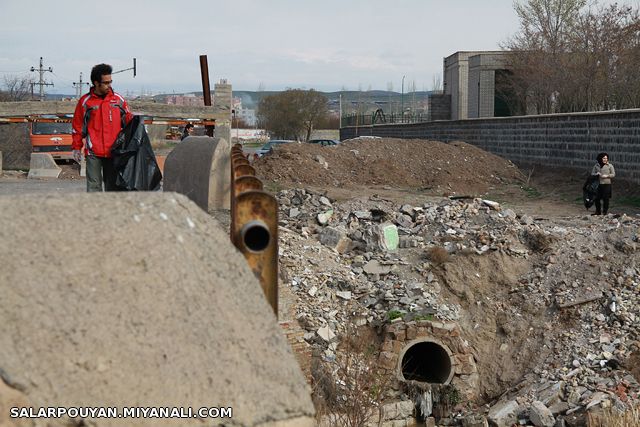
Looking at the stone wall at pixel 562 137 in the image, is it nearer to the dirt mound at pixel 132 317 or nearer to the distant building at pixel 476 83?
the distant building at pixel 476 83

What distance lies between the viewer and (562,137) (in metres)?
22.4

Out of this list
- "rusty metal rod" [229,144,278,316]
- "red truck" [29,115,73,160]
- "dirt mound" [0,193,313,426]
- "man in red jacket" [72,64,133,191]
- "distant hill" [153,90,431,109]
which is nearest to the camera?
"dirt mound" [0,193,313,426]

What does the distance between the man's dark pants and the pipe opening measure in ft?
22.6

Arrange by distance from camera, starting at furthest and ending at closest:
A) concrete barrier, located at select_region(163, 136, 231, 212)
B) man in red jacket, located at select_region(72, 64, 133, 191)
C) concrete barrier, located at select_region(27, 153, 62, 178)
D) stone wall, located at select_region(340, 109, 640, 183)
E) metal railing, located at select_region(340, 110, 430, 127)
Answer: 1. metal railing, located at select_region(340, 110, 430, 127)
2. concrete barrier, located at select_region(27, 153, 62, 178)
3. stone wall, located at select_region(340, 109, 640, 183)
4. concrete barrier, located at select_region(163, 136, 231, 212)
5. man in red jacket, located at select_region(72, 64, 133, 191)

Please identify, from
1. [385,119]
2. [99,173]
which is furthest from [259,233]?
[385,119]

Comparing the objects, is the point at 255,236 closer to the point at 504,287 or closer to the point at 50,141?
the point at 504,287

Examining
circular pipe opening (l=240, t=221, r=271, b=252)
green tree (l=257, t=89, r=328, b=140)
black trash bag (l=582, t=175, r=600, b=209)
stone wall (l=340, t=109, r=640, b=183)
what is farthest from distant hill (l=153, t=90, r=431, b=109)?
circular pipe opening (l=240, t=221, r=271, b=252)

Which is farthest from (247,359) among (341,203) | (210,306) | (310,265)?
(341,203)

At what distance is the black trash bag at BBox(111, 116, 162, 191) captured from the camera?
6793mm

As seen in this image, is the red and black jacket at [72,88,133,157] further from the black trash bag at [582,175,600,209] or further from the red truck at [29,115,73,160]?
the red truck at [29,115,73,160]

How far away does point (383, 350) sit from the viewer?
12.2 meters

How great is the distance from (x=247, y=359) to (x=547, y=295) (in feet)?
37.3

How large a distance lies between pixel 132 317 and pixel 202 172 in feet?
21.9

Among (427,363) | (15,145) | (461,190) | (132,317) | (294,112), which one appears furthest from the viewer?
(294,112)
